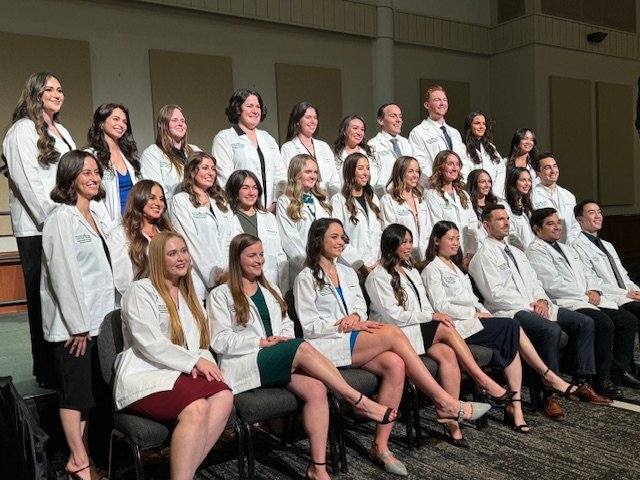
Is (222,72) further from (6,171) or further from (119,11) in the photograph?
(6,171)

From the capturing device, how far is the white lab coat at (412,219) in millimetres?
4082

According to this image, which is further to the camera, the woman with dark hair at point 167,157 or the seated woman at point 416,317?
the woman with dark hair at point 167,157

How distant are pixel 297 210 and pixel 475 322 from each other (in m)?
1.18

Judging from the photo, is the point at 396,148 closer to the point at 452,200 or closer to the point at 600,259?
the point at 452,200

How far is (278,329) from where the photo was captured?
302cm

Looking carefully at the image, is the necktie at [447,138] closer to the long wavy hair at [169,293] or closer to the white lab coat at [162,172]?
the white lab coat at [162,172]

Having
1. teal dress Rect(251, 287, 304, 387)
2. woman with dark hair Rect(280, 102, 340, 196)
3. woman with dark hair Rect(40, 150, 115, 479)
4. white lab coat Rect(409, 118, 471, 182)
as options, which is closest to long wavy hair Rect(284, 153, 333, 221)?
woman with dark hair Rect(280, 102, 340, 196)

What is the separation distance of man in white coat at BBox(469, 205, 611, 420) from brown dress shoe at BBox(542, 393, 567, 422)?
6.2 inches

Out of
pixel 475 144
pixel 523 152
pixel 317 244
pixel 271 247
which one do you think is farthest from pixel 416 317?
pixel 523 152

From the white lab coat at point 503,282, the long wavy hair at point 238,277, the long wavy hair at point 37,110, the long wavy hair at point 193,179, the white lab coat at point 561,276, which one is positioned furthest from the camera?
the white lab coat at point 561,276

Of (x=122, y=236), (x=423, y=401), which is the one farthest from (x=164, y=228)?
Result: (x=423, y=401)

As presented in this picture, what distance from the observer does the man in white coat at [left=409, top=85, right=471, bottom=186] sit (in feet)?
15.8

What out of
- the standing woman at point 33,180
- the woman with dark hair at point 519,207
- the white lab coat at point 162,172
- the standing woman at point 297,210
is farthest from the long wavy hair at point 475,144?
the standing woman at point 33,180

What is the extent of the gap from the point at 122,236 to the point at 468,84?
721cm
